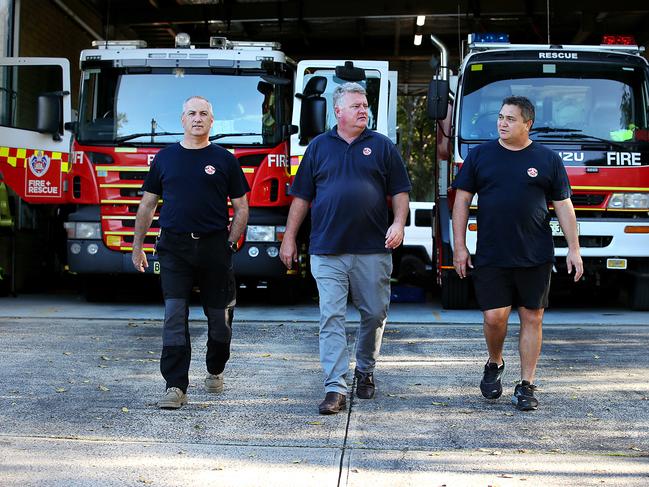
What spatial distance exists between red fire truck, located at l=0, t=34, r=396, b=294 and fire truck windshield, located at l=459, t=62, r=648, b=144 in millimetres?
1145

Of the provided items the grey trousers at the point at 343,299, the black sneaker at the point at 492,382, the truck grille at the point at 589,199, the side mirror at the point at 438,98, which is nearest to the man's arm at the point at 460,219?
the grey trousers at the point at 343,299

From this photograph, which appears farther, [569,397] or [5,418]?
[569,397]

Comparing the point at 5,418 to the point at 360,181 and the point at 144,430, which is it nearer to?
the point at 144,430

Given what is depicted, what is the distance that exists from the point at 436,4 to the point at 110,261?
25.1 feet

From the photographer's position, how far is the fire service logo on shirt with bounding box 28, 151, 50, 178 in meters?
12.2

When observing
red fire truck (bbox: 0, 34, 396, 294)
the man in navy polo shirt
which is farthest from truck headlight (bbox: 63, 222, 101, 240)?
the man in navy polo shirt

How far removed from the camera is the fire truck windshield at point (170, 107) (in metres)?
A: 11.6

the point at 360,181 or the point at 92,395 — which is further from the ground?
the point at 360,181

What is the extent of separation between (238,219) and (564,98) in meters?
5.62

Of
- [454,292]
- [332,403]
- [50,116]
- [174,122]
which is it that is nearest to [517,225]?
[332,403]

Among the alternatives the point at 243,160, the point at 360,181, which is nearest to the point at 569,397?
the point at 360,181

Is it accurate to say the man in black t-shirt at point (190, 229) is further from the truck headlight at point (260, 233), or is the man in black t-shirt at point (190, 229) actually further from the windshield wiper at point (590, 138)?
the windshield wiper at point (590, 138)

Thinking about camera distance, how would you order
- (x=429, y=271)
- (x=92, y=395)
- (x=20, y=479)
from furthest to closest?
(x=429, y=271) → (x=92, y=395) → (x=20, y=479)

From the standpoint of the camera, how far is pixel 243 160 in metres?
11.5
